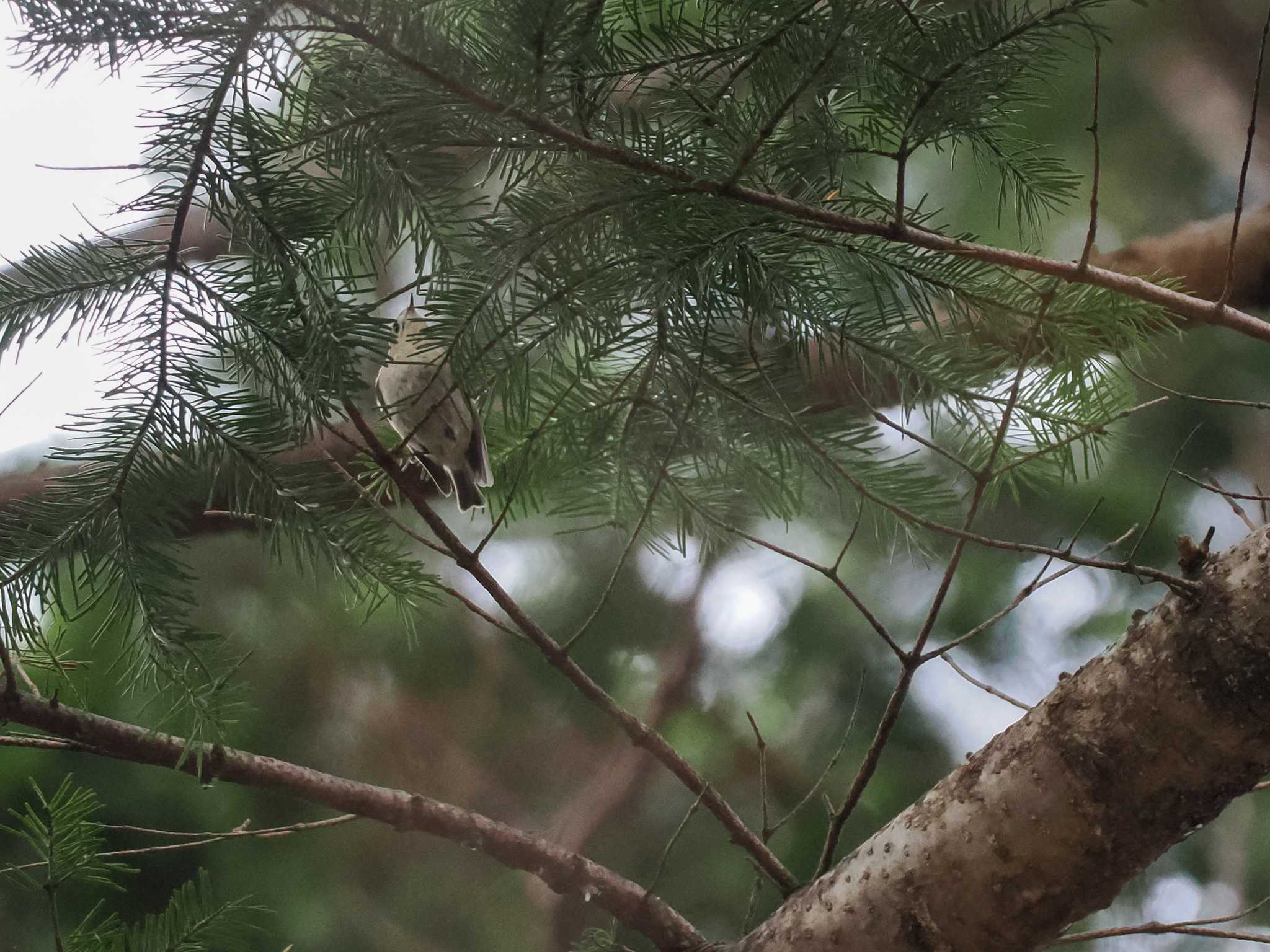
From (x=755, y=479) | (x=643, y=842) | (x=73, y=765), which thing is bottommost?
(x=73, y=765)

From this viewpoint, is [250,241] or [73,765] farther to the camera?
[73,765]

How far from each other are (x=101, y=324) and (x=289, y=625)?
1.81 ft

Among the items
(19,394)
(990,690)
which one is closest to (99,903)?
(19,394)

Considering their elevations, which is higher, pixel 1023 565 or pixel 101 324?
pixel 1023 565

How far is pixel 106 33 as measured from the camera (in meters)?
0.34

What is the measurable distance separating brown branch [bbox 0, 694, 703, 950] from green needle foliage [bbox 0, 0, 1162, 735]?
0.38 ft

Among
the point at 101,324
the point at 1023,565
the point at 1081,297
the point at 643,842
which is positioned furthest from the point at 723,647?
the point at 101,324

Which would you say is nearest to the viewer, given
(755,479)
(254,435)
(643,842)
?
(254,435)

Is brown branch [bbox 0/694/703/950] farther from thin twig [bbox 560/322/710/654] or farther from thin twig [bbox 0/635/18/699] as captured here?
thin twig [bbox 560/322/710/654]

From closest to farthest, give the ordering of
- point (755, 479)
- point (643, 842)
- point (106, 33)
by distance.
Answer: point (106, 33) → point (755, 479) → point (643, 842)

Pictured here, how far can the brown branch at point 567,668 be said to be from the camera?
1.57ft

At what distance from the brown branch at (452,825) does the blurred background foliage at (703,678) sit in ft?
0.67

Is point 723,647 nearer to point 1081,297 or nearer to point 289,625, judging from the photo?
point 289,625

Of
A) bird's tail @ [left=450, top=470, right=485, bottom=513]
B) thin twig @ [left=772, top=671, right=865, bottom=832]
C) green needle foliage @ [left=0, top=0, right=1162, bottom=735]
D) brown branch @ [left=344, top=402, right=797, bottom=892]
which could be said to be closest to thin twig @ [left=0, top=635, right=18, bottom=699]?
green needle foliage @ [left=0, top=0, right=1162, bottom=735]
